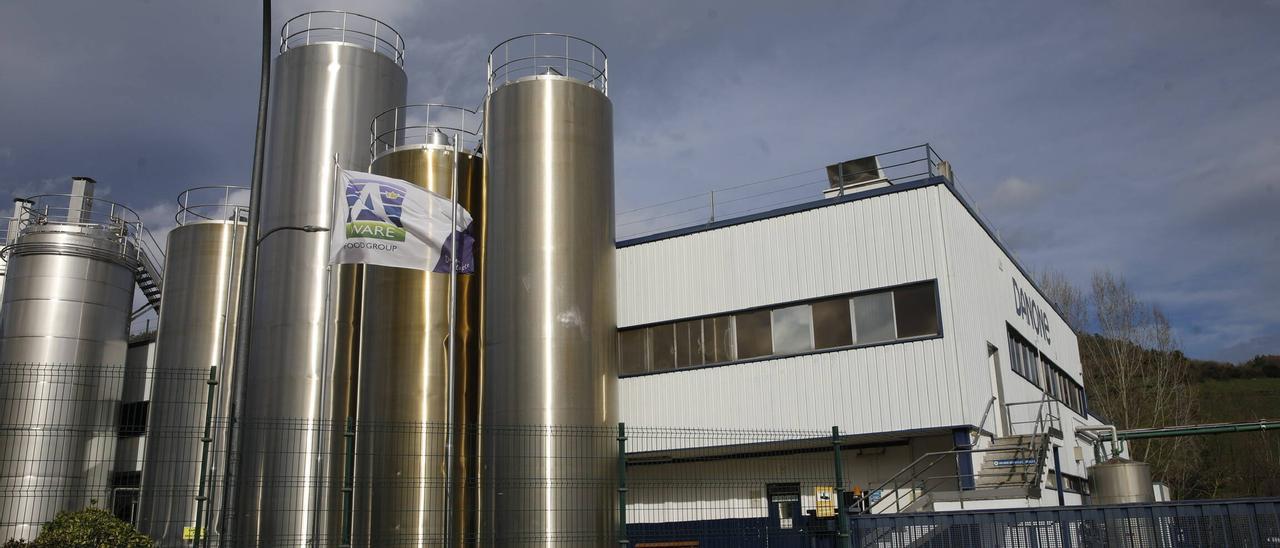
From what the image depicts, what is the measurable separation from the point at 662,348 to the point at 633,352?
914 mm

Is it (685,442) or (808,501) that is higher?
(685,442)

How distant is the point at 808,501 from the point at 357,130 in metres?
15.2

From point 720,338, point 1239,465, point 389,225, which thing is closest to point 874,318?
point 720,338

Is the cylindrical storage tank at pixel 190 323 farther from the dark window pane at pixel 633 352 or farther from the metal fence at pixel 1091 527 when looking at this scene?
the metal fence at pixel 1091 527

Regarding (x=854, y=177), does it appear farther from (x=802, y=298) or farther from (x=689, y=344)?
(x=689, y=344)

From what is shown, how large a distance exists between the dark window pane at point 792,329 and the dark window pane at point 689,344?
200 centimetres

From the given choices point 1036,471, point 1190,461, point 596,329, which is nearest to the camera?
point 1036,471

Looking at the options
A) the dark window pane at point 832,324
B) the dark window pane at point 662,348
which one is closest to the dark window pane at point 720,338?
the dark window pane at point 662,348

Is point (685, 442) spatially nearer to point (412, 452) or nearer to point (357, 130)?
point (412, 452)

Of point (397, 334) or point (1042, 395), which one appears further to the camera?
point (1042, 395)

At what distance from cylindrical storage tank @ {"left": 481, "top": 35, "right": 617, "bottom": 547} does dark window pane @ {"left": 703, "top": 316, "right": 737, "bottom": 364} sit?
10.5ft

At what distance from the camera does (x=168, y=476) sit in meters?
25.0

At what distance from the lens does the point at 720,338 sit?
2292 cm

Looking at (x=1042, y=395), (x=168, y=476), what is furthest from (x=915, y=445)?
(x=168, y=476)
